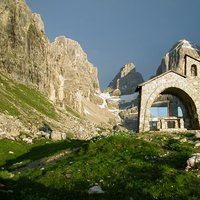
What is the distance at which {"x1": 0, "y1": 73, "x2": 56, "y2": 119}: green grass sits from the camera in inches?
4441

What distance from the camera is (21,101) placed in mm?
135125

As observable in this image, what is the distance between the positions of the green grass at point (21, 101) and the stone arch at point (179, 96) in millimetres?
59427

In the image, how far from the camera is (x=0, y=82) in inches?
5802

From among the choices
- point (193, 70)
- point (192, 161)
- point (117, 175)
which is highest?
point (193, 70)

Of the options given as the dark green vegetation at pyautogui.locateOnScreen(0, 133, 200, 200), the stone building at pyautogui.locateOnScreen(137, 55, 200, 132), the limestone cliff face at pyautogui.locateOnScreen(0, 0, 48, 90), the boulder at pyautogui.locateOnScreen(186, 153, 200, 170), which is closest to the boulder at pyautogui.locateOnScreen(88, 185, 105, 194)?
the dark green vegetation at pyautogui.locateOnScreen(0, 133, 200, 200)

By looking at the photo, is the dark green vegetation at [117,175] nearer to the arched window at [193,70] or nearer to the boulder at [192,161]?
the boulder at [192,161]

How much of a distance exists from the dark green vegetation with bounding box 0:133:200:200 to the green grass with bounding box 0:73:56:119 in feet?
250

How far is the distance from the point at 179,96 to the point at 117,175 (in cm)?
3377

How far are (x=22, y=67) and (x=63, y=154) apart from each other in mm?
147683

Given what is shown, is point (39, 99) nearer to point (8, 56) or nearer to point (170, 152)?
point (8, 56)

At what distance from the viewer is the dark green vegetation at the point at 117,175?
→ 725 inches

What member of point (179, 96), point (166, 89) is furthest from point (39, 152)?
point (179, 96)

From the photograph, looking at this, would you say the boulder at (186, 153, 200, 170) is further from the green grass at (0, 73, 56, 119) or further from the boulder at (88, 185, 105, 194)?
the green grass at (0, 73, 56, 119)

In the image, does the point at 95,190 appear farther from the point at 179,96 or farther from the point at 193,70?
the point at 193,70
